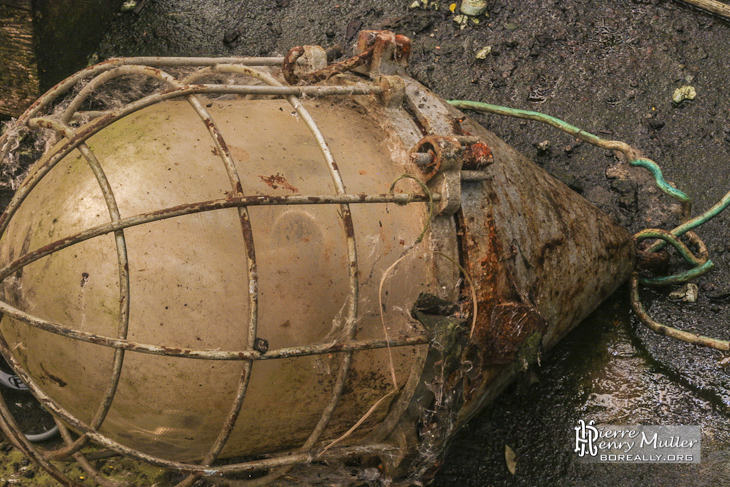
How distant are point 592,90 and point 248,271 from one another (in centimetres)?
180

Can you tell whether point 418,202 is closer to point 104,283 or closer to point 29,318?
point 104,283

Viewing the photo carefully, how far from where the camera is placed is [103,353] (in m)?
1.34

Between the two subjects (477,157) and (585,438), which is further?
(585,438)

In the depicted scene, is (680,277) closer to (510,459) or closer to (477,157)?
(510,459)

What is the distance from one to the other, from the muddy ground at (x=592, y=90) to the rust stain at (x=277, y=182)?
3.95ft

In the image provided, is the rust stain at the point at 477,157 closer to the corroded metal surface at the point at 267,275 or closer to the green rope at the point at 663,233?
the corroded metal surface at the point at 267,275

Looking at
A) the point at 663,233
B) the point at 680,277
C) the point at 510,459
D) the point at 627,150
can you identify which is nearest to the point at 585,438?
the point at 510,459

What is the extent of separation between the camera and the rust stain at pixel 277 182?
53.6 inches

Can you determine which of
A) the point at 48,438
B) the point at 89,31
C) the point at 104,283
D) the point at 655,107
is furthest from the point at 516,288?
the point at 89,31

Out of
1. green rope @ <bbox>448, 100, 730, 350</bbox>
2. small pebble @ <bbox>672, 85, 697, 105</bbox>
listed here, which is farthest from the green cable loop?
small pebble @ <bbox>672, 85, 697, 105</bbox>

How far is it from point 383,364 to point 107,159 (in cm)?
78

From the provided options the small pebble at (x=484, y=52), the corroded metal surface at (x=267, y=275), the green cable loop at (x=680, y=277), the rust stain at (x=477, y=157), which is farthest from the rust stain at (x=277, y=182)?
the small pebble at (x=484, y=52)

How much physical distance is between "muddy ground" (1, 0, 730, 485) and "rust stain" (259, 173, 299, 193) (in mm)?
1205

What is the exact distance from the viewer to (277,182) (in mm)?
1369
